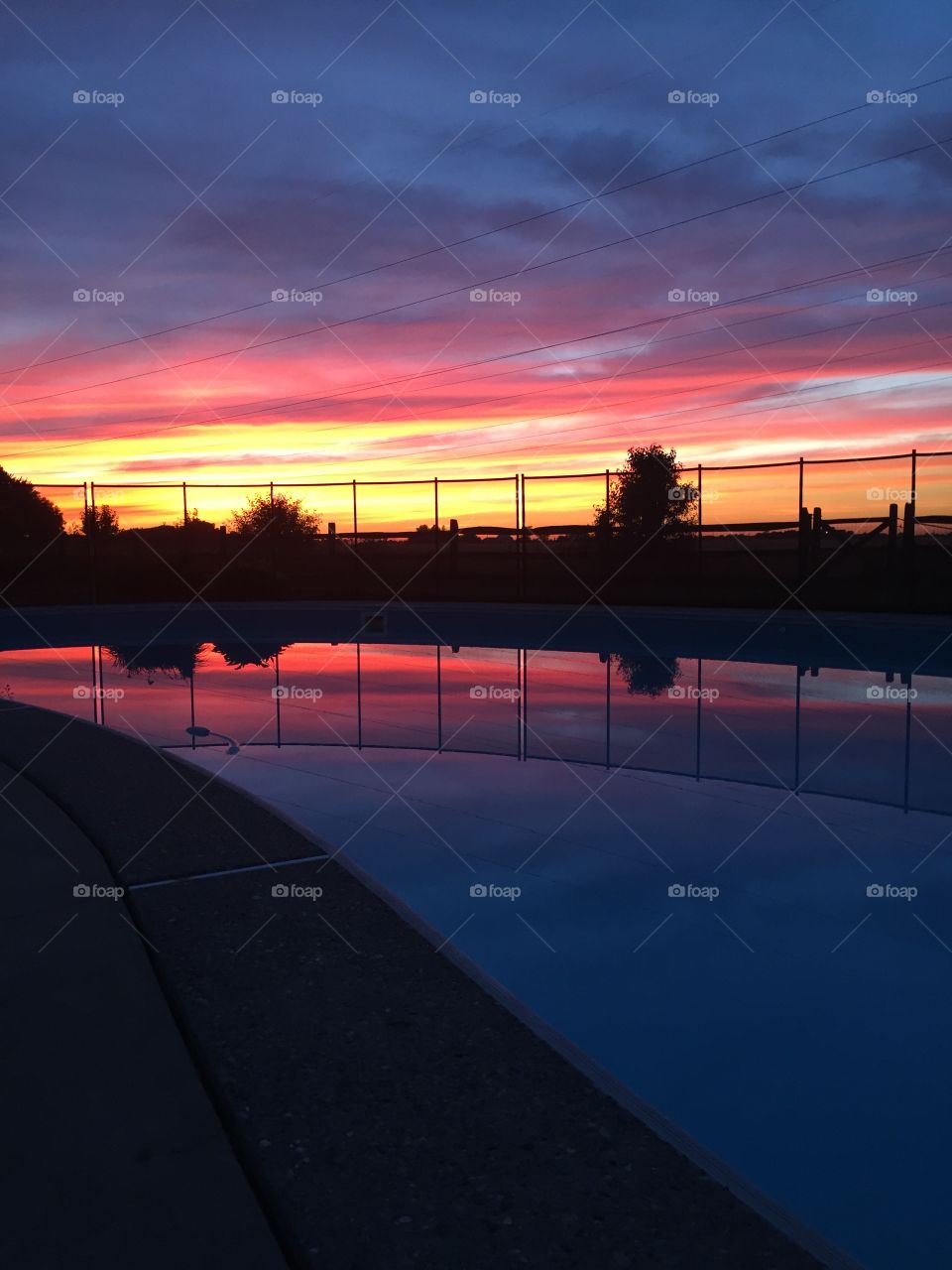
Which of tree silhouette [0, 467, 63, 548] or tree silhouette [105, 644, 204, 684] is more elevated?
tree silhouette [0, 467, 63, 548]

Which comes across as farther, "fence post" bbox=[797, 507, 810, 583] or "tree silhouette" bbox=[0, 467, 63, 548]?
"tree silhouette" bbox=[0, 467, 63, 548]

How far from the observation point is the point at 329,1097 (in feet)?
7.63

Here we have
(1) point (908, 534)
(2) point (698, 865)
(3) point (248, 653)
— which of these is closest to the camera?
(2) point (698, 865)

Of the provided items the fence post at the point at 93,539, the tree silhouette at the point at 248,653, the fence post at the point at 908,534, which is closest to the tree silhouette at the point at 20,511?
the fence post at the point at 93,539

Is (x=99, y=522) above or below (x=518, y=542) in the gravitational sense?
above

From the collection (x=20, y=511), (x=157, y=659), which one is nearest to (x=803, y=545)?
(x=157, y=659)

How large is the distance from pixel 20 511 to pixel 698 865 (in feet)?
125

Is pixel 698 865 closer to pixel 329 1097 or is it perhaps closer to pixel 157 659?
pixel 329 1097

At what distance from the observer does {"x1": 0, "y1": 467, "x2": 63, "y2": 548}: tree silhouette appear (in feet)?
107

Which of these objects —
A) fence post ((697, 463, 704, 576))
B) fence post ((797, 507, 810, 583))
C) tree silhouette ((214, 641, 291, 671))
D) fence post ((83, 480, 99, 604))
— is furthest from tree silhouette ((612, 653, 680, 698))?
fence post ((83, 480, 99, 604))

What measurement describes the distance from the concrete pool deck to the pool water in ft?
1.10

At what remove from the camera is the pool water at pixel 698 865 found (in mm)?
2447

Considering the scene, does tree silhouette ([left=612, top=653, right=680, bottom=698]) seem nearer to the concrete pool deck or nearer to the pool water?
the pool water

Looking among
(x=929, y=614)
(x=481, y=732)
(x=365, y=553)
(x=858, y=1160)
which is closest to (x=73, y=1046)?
(x=858, y=1160)
